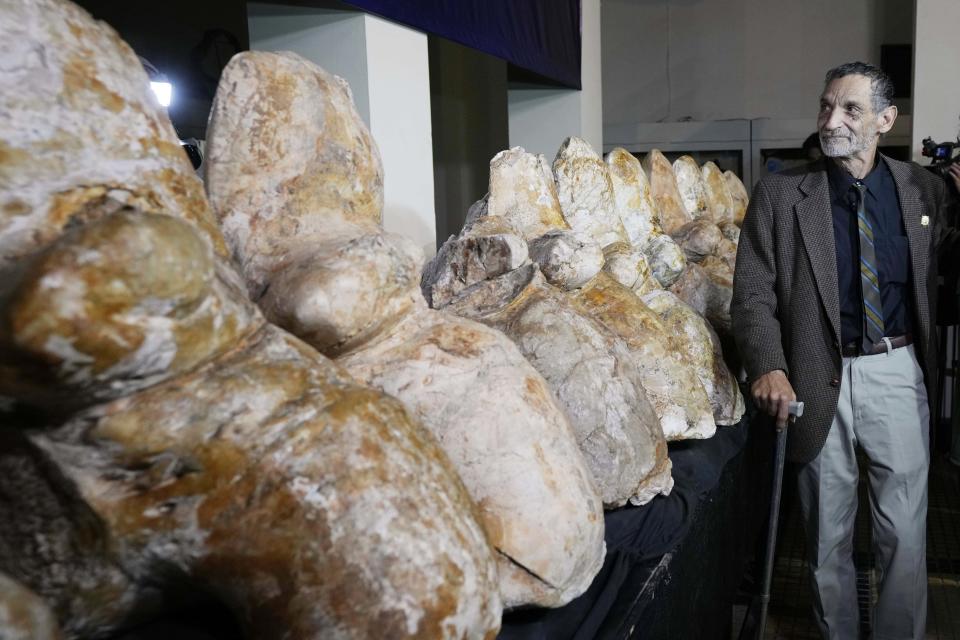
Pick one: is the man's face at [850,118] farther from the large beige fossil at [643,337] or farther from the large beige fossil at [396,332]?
the large beige fossil at [396,332]

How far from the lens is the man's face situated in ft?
8.20

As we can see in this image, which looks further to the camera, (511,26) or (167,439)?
(511,26)

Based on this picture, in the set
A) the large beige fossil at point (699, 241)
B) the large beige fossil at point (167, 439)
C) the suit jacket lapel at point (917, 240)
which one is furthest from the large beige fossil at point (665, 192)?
the large beige fossil at point (167, 439)

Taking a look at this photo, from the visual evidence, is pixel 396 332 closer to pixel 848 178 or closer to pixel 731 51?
pixel 848 178

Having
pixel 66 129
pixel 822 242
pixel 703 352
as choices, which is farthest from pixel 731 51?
pixel 66 129

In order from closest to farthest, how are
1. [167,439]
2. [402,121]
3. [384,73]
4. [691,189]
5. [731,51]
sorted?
[167,439], [384,73], [402,121], [691,189], [731,51]

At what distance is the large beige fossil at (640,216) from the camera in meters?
2.93

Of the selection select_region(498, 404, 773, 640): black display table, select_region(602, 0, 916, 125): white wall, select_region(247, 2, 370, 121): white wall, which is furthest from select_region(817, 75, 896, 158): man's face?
select_region(602, 0, 916, 125): white wall

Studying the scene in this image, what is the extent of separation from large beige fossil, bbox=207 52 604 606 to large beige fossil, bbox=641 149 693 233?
7.61ft

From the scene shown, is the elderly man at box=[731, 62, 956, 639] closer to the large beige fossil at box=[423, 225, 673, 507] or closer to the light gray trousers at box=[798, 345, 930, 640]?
the light gray trousers at box=[798, 345, 930, 640]

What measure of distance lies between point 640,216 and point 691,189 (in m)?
1.06

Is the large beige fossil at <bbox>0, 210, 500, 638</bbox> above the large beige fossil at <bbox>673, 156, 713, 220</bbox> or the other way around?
the other way around

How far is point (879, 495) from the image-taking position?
264cm

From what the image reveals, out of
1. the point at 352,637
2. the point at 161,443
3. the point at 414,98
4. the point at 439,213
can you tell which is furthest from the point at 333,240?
the point at 439,213
